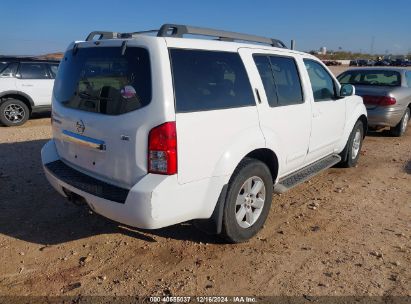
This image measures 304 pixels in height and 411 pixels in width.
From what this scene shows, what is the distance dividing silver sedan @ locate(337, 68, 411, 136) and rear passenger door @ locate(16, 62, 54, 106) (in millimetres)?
7904

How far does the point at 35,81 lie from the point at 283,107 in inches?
328

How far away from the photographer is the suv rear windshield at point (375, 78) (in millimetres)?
8867

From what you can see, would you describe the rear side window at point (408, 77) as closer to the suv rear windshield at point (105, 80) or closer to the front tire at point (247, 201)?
the front tire at point (247, 201)

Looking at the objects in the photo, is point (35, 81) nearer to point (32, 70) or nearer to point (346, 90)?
point (32, 70)

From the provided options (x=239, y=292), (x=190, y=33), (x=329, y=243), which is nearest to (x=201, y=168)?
(x=239, y=292)

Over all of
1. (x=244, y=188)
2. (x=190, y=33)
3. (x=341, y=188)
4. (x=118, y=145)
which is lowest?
(x=341, y=188)

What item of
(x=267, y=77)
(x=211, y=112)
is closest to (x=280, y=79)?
Result: (x=267, y=77)

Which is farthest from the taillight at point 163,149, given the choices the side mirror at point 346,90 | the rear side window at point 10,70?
the rear side window at point 10,70

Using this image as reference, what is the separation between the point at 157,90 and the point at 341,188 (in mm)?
3536

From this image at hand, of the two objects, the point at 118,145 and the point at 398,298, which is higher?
the point at 118,145

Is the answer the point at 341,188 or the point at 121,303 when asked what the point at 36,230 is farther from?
the point at 341,188

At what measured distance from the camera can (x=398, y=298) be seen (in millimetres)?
2914

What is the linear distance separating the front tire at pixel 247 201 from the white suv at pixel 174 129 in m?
0.01

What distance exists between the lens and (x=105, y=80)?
124 inches
